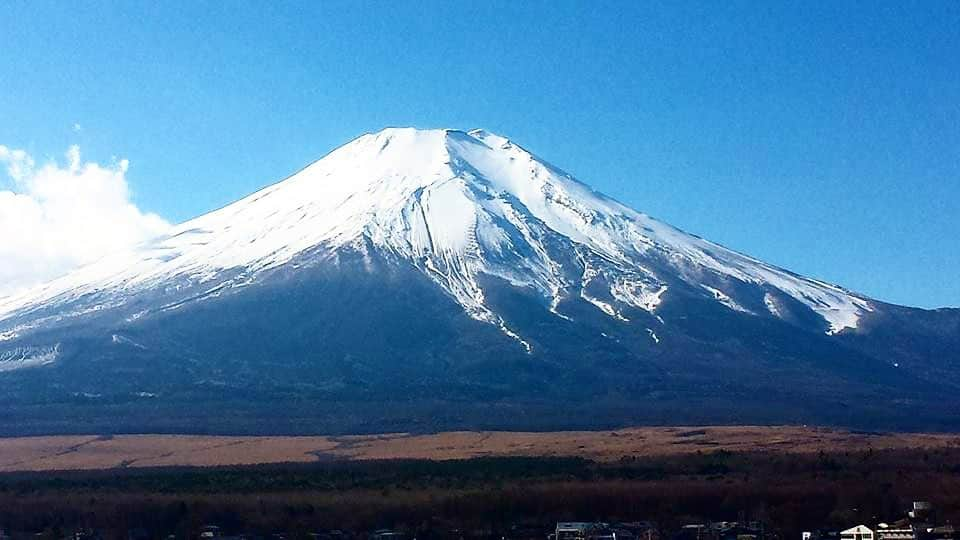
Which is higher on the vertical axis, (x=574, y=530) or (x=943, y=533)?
(x=574, y=530)

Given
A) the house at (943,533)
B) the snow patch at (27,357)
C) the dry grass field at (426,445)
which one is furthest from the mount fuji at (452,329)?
the house at (943,533)

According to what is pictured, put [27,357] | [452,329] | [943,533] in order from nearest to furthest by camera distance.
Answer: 1. [943,533]
2. [27,357]
3. [452,329]

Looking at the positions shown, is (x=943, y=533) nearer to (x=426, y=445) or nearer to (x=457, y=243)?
(x=426, y=445)

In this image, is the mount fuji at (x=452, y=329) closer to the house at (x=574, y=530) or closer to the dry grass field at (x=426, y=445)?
the dry grass field at (x=426, y=445)

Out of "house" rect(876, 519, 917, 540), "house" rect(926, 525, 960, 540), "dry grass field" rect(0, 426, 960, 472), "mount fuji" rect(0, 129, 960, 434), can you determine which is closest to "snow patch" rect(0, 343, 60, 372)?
"mount fuji" rect(0, 129, 960, 434)

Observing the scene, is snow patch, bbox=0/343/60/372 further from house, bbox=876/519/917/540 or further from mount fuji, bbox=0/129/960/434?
house, bbox=876/519/917/540

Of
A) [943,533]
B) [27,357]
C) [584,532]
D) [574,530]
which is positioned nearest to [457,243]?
[27,357]

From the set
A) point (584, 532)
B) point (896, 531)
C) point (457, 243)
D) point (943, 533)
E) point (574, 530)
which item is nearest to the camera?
point (943, 533)

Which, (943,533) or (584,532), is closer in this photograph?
(943,533)

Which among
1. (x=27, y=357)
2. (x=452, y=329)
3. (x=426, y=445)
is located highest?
(x=452, y=329)
